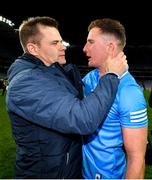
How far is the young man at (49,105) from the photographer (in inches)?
92.0

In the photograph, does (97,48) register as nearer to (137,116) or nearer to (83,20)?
(137,116)

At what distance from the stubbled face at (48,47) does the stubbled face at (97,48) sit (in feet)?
0.91

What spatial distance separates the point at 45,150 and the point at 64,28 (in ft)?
110

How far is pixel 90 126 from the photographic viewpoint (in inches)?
90.8

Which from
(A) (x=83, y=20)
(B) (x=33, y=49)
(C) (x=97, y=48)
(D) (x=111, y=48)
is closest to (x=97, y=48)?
(C) (x=97, y=48)

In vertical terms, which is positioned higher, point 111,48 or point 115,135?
point 111,48

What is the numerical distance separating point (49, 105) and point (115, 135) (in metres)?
0.63

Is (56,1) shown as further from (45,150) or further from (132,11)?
(45,150)

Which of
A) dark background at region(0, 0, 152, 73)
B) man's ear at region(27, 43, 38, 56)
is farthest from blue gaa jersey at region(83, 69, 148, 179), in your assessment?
dark background at region(0, 0, 152, 73)

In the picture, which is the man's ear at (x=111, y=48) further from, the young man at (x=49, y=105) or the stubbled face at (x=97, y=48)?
the young man at (x=49, y=105)

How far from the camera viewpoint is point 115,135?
2717 millimetres

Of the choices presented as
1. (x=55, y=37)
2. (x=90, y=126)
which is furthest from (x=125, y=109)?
(x=55, y=37)

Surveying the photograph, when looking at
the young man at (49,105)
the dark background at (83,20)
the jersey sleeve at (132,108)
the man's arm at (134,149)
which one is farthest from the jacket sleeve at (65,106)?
the dark background at (83,20)

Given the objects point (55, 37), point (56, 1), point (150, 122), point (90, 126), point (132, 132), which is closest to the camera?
point (90, 126)
